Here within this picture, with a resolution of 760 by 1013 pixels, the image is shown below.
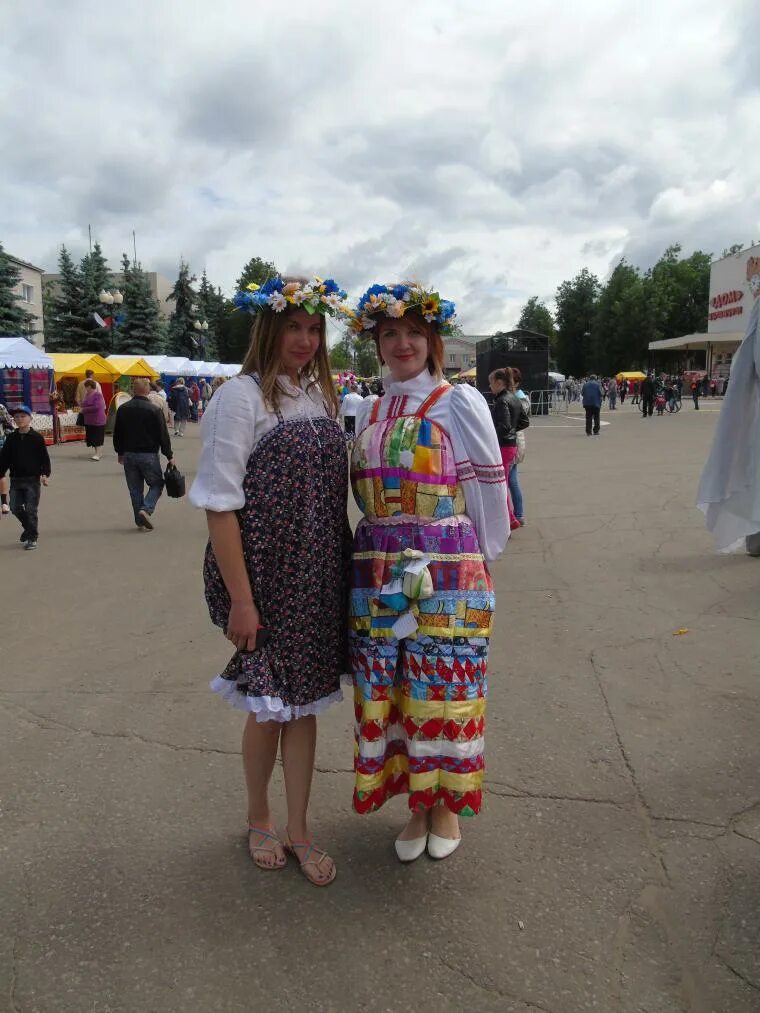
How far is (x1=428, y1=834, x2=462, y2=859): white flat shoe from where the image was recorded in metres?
2.69

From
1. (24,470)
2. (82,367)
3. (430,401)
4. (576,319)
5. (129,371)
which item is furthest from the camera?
(576,319)

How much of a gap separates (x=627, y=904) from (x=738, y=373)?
2.06 meters

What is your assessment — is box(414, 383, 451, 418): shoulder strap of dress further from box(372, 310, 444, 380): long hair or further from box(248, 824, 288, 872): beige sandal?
box(248, 824, 288, 872): beige sandal

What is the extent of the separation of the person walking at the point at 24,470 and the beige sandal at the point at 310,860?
6.62 meters

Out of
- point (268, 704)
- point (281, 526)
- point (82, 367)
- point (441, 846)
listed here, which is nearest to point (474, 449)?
point (281, 526)

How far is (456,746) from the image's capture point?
2.50 meters

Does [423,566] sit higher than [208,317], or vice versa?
[208,317]

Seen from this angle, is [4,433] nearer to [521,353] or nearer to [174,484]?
[174,484]

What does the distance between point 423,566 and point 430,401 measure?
551 mm

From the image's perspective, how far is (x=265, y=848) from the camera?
2689mm

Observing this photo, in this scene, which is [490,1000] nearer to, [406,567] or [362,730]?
[362,730]

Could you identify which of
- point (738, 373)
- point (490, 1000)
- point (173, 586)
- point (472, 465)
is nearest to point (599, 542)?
point (173, 586)

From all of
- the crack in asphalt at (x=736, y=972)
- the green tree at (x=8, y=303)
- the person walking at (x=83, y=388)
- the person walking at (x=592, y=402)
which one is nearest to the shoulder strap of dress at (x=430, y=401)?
the crack in asphalt at (x=736, y=972)

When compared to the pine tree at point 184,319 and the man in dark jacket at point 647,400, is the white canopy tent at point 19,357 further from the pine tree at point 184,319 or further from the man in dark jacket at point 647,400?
the pine tree at point 184,319
